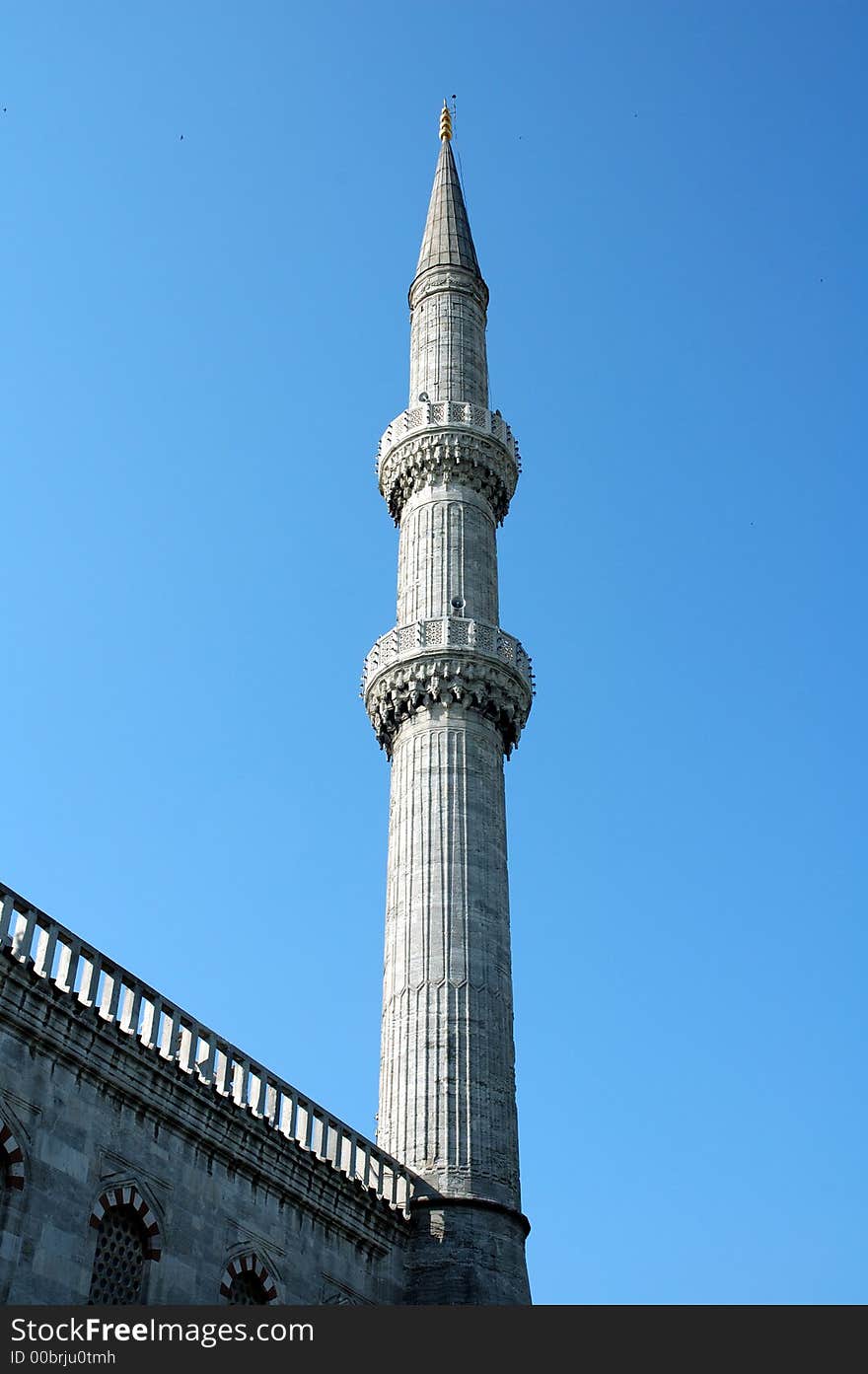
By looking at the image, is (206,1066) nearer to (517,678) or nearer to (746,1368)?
(746,1368)

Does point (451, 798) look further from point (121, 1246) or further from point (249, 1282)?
point (121, 1246)

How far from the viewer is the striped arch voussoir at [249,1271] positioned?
728 inches

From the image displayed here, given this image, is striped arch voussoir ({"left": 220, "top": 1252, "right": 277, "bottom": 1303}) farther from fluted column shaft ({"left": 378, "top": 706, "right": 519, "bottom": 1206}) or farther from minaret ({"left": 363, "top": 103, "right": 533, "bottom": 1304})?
fluted column shaft ({"left": 378, "top": 706, "right": 519, "bottom": 1206})

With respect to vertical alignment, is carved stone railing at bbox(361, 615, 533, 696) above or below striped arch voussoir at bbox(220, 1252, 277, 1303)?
above

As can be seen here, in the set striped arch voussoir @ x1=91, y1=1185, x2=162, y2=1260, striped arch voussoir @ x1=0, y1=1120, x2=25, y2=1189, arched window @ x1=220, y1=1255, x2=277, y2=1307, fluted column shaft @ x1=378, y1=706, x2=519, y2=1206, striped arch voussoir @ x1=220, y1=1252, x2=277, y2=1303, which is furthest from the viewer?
fluted column shaft @ x1=378, y1=706, x2=519, y2=1206

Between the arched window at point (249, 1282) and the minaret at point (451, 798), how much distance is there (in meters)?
3.50

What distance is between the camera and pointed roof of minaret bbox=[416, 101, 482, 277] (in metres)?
34.4

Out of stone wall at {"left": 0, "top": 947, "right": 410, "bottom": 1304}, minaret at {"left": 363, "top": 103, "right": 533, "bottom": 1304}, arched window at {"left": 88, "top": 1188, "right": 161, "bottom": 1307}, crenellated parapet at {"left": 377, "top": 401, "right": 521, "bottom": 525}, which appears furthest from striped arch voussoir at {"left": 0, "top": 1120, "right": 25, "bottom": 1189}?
crenellated parapet at {"left": 377, "top": 401, "right": 521, "bottom": 525}

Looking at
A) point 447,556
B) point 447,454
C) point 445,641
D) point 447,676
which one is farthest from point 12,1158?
point 447,454

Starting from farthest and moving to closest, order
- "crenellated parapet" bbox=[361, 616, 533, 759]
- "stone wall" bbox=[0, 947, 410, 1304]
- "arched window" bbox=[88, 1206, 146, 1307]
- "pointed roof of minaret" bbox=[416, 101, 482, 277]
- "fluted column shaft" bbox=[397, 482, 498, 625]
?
"pointed roof of minaret" bbox=[416, 101, 482, 277], "fluted column shaft" bbox=[397, 482, 498, 625], "crenellated parapet" bbox=[361, 616, 533, 759], "arched window" bbox=[88, 1206, 146, 1307], "stone wall" bbox=[0, 947, 410, 1304]

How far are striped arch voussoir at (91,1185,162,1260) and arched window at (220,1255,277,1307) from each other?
1.26m

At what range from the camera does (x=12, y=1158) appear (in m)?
16.0

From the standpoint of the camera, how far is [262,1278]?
19156 mm

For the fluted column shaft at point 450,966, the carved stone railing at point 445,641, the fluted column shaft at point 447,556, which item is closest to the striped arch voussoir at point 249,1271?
the fluted column shaft at point 450,966
